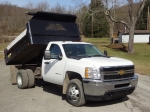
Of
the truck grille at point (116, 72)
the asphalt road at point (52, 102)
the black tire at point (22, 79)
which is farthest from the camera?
the black tire at point (22, 79)

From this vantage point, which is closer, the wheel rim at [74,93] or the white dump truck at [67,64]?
the white dump truck at [67,64]

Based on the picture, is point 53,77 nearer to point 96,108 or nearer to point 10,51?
point 96,108

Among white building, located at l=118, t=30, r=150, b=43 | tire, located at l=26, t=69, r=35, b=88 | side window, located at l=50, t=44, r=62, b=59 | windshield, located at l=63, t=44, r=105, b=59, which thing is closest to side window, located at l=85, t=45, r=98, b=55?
windshield, located at l=63, t=44, r=105, b=59

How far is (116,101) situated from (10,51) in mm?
4810

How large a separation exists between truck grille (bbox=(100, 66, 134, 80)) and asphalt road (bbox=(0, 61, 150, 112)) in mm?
863

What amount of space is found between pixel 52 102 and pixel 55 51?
1719 mm

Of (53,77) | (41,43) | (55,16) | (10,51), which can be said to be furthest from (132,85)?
(10,51)

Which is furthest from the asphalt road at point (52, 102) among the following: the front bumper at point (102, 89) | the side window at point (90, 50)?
the side window at point (90, 50)

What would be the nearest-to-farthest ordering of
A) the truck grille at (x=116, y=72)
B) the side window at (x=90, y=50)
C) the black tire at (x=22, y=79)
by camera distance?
the truck grille at (x=116, y=72)
the side window at (x=90, y=50)
the black tire at (x=22, y=79)

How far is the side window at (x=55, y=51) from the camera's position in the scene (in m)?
8.28

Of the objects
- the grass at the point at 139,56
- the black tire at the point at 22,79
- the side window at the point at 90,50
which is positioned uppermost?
the side window at the point at 90,50

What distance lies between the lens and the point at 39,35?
357 inches

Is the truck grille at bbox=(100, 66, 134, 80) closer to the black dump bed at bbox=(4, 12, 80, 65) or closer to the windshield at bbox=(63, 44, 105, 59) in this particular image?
the windshield at bbox=(63, 44, 105, 59)

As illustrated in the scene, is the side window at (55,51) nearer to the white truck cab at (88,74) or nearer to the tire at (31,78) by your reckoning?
the white truck cab at (88,74)
